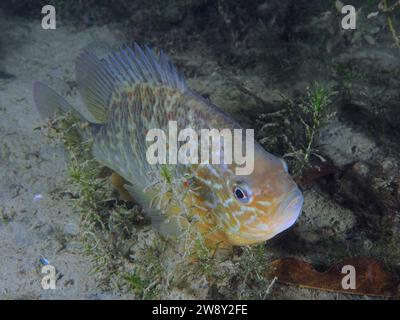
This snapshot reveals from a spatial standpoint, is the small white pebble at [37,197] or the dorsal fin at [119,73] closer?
the dorsal fin at [119,73]

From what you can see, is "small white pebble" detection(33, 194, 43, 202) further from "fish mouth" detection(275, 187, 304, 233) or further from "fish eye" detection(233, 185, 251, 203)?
"fish mouth" detection(275, 187, 304, 233)

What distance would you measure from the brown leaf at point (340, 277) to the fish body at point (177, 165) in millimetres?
699

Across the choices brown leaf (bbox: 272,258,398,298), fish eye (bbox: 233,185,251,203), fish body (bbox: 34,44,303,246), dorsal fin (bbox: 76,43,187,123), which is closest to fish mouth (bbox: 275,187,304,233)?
fish body (bbox: 34,44,303,246)

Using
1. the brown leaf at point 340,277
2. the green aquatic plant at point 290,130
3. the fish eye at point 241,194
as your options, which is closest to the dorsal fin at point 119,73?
the fish eye at point 241,194

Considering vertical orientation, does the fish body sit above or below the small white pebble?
above

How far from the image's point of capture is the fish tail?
4.66 metres

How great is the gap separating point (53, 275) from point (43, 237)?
55 centimetres

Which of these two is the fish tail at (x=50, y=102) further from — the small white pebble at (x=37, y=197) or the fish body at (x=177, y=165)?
the small white pebble at (x=37, y=197)

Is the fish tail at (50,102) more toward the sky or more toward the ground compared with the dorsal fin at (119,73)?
more toward the ground

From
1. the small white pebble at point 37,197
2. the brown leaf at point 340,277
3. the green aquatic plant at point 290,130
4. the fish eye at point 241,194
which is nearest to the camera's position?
the fish eye at point 241,194

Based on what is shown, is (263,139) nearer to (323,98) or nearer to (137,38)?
(323,98)

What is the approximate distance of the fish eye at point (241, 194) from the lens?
2.84 metres

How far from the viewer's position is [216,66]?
7020mm

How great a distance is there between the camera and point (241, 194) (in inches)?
113
